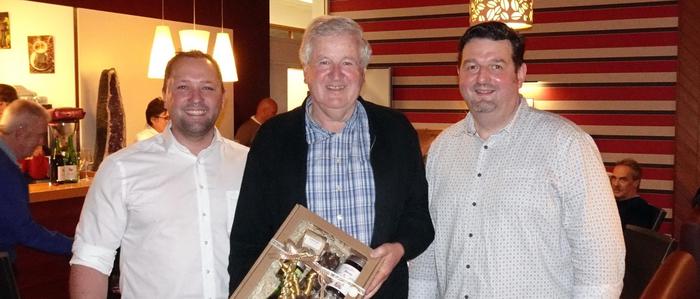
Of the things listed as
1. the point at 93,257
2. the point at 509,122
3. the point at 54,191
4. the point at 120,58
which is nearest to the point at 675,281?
the point at 509,122

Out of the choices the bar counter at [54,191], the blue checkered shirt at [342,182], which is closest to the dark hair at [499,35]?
the blue checkered shirt at [342,182]

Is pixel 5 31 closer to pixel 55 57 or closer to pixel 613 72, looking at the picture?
pixel 55 57

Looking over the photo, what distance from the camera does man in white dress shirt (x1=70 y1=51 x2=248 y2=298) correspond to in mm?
2113

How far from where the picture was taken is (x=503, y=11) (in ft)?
14.3

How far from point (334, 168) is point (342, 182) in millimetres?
48

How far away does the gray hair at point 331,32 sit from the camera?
193cm

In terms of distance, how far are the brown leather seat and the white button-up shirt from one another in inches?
48.1

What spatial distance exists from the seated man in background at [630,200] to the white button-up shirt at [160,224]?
342 centimetres

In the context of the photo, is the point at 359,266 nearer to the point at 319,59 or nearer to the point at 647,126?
the point at 319,59

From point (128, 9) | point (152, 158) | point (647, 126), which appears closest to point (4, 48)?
point (128, 9)

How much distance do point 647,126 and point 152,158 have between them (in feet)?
22.5

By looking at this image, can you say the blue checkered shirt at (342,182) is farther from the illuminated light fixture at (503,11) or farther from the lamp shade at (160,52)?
the lamp shade at (160,52)

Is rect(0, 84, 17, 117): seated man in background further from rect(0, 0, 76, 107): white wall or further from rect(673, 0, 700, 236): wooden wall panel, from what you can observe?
rect(673, 0, 700, 236): wooden wall panel

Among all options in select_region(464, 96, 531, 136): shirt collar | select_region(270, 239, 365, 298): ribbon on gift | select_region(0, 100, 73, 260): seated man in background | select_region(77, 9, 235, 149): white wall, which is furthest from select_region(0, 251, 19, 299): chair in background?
select_region(77, 9, 235, 149): white wall
